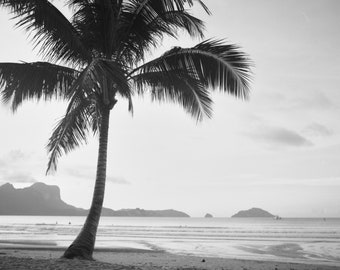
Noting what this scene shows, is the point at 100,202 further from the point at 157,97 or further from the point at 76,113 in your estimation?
the point at 157,97

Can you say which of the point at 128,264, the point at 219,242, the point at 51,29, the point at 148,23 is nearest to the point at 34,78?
the point at 51,29

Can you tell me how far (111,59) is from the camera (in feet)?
29.4

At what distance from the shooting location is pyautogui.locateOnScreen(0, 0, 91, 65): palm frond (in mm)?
7820

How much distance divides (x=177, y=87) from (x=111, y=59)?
2053 millimetres

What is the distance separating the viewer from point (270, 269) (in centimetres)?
995

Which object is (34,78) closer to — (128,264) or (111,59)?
(111,59)

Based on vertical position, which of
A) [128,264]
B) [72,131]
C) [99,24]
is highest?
[99,24]

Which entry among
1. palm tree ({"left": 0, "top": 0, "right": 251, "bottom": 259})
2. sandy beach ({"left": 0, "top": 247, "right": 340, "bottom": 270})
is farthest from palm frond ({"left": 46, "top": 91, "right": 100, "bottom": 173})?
sandy beach ({"left": 0, "top": 247, "right": 340, "bottom": 270})

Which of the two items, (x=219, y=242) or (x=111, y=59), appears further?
(x=219, y=242)

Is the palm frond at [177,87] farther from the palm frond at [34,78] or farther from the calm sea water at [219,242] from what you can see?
the calm sea water at [219,242]

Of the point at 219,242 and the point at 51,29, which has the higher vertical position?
the point at 51,29

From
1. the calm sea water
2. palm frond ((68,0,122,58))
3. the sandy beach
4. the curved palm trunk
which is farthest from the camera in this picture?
the calm sea water

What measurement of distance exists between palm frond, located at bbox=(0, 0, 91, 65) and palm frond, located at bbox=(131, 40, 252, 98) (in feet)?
5.72

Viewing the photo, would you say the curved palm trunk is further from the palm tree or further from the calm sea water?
the calm sea water
